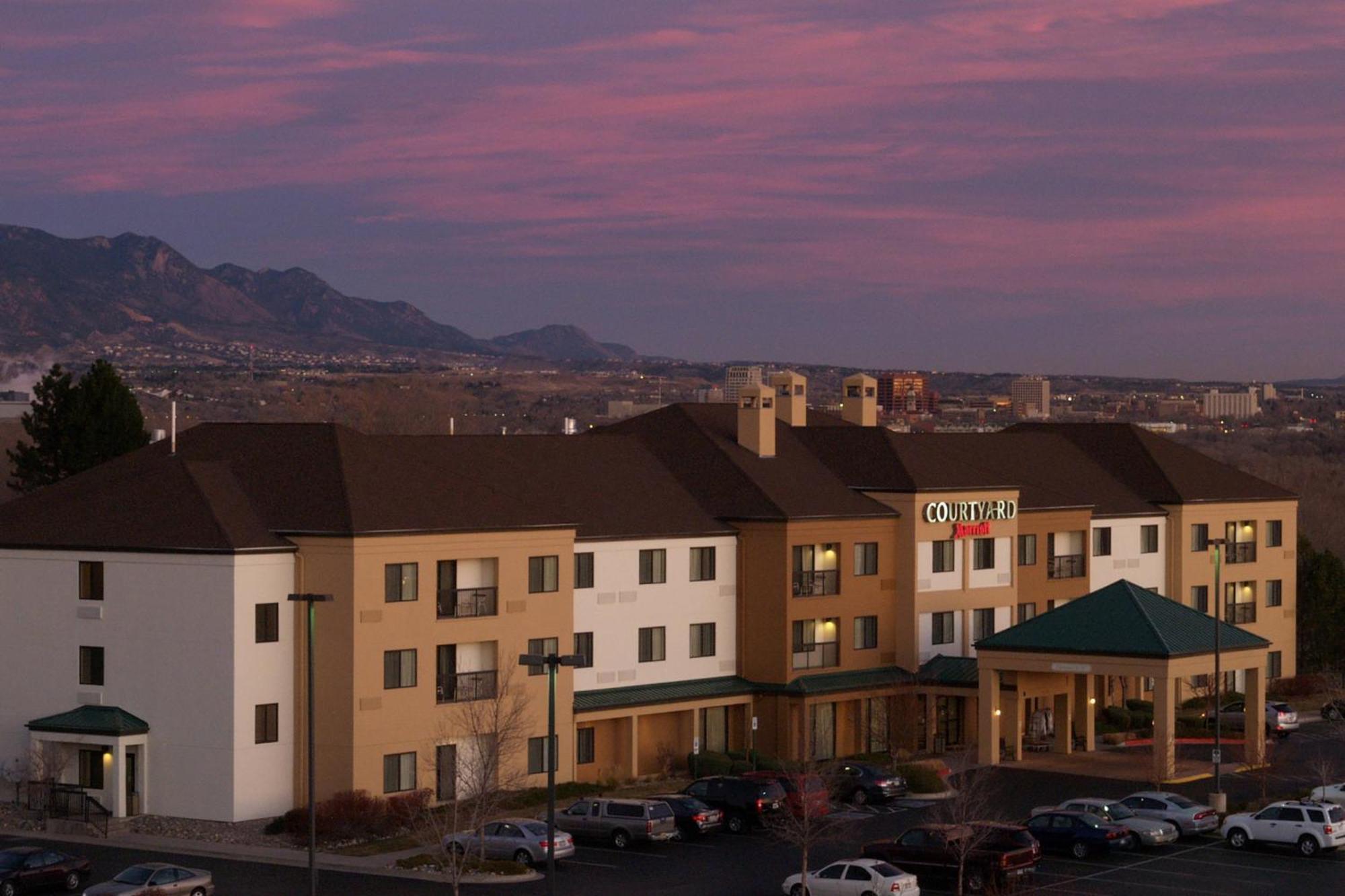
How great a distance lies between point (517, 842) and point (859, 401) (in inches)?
1801

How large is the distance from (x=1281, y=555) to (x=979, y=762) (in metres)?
32.6

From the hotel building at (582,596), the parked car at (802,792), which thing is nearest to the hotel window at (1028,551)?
the hotel building at (582,596)

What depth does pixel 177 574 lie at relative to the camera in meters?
63.3

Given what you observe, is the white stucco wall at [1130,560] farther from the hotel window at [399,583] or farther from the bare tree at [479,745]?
the hotel window at [399,583]

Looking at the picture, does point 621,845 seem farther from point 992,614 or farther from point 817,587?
point 992,614

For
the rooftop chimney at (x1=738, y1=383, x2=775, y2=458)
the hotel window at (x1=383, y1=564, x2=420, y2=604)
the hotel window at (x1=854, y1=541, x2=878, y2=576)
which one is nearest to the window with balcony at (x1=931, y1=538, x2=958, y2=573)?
the hotel window at (x1=854, y1=541, x2=878, y2=576)

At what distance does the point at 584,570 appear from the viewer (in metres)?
72.9

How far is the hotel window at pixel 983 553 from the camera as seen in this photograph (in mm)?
84625

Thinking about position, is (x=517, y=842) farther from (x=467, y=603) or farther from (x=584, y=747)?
(x=584, y=747)

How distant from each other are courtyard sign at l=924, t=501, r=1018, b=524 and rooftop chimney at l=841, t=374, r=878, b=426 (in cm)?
1389

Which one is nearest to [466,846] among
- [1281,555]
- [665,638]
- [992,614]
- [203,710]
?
[203,710]

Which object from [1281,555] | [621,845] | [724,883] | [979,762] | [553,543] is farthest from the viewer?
[1281,555]

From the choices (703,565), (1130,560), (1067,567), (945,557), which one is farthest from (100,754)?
(1130,560)

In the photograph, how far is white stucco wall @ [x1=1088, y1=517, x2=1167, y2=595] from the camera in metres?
93.0
